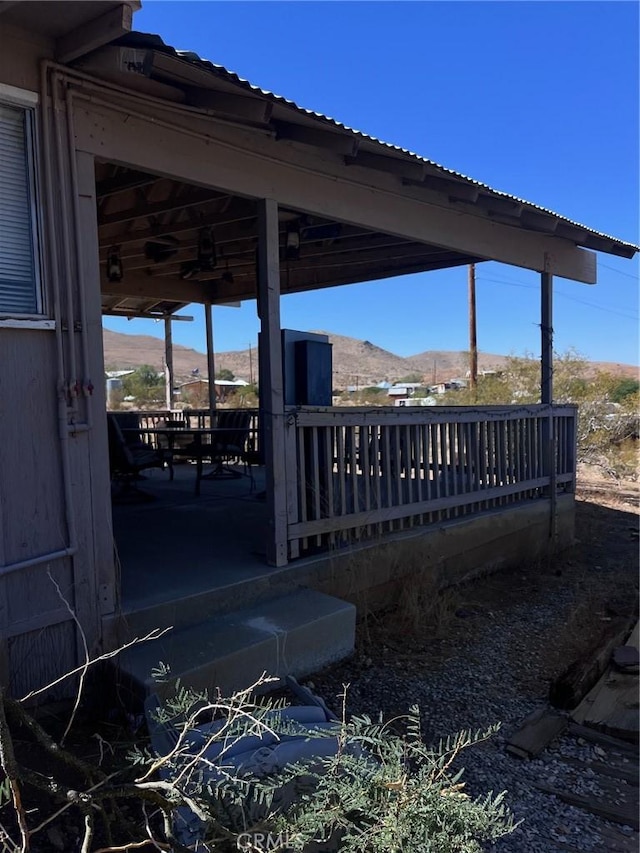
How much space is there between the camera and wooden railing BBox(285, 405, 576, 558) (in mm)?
4195

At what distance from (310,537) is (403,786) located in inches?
114

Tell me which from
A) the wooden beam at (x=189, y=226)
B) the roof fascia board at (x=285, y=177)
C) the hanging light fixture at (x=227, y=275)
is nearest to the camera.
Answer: the roof fascia board at (x=285, y=177)

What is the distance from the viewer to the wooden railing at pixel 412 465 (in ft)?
13.8

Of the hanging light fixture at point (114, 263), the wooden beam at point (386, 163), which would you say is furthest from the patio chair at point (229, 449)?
the wooden beam at point (386, 163)

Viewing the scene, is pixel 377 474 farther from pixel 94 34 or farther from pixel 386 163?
pixel 94 34

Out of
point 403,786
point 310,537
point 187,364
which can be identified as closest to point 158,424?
point 310,537

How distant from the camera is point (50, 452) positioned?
9.36 ft

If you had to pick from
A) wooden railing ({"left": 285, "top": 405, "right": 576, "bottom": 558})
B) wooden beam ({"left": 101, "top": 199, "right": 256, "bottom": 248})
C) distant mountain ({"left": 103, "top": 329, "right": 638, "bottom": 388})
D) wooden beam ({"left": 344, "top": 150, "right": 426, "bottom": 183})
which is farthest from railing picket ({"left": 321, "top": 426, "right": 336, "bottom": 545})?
distant mountain ({"left": 103, "top": 329, "right": 638, "bottom": 388})

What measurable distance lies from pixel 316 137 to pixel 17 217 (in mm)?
1696

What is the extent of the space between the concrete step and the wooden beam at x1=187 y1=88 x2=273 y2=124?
8.56ft

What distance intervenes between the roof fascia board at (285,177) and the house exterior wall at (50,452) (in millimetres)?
304

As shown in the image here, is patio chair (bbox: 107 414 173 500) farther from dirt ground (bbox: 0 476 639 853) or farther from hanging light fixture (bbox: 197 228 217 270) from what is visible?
dirt ground (bbox: 0 476 639 853)

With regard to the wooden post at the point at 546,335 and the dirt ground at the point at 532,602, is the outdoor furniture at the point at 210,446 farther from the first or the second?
the wooden post at the point at 546,335

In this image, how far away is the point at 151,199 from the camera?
17.3 ft
